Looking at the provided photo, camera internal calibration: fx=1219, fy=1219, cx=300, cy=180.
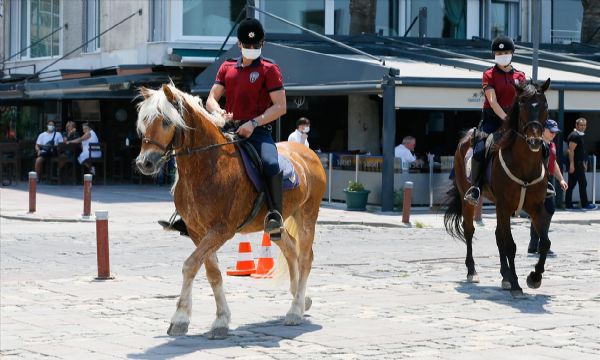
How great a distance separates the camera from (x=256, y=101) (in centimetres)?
1143

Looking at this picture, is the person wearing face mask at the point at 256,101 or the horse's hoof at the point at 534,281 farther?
the horse's hoof at the point at 534,281

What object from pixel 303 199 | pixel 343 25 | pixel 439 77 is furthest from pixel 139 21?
pixel 303 199

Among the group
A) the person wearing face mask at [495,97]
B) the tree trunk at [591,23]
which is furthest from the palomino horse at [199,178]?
the tree trunk at [591,23]

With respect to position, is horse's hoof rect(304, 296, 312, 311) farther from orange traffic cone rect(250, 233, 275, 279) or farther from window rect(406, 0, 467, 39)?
window rect(406, 0, 467, 39)

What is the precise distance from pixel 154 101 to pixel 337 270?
6.21 metres

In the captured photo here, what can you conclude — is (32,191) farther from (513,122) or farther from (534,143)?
(534,143)

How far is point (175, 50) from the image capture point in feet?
115

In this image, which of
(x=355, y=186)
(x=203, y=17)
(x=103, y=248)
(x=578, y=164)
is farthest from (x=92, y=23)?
(x=103, y=248)

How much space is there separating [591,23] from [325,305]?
2724 cm

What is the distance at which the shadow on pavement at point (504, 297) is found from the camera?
12.4 meters

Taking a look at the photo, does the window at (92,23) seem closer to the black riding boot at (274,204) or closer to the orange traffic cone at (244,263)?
the orange traffic cone at (244,263)

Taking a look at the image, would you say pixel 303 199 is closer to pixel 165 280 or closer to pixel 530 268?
pixel 165 280

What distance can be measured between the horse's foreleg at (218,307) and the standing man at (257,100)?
2.02 feet

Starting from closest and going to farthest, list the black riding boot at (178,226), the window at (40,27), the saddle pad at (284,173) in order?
the saddle pad at (284,173)
the black riding boot at (178,226)
the window at (40,27)
